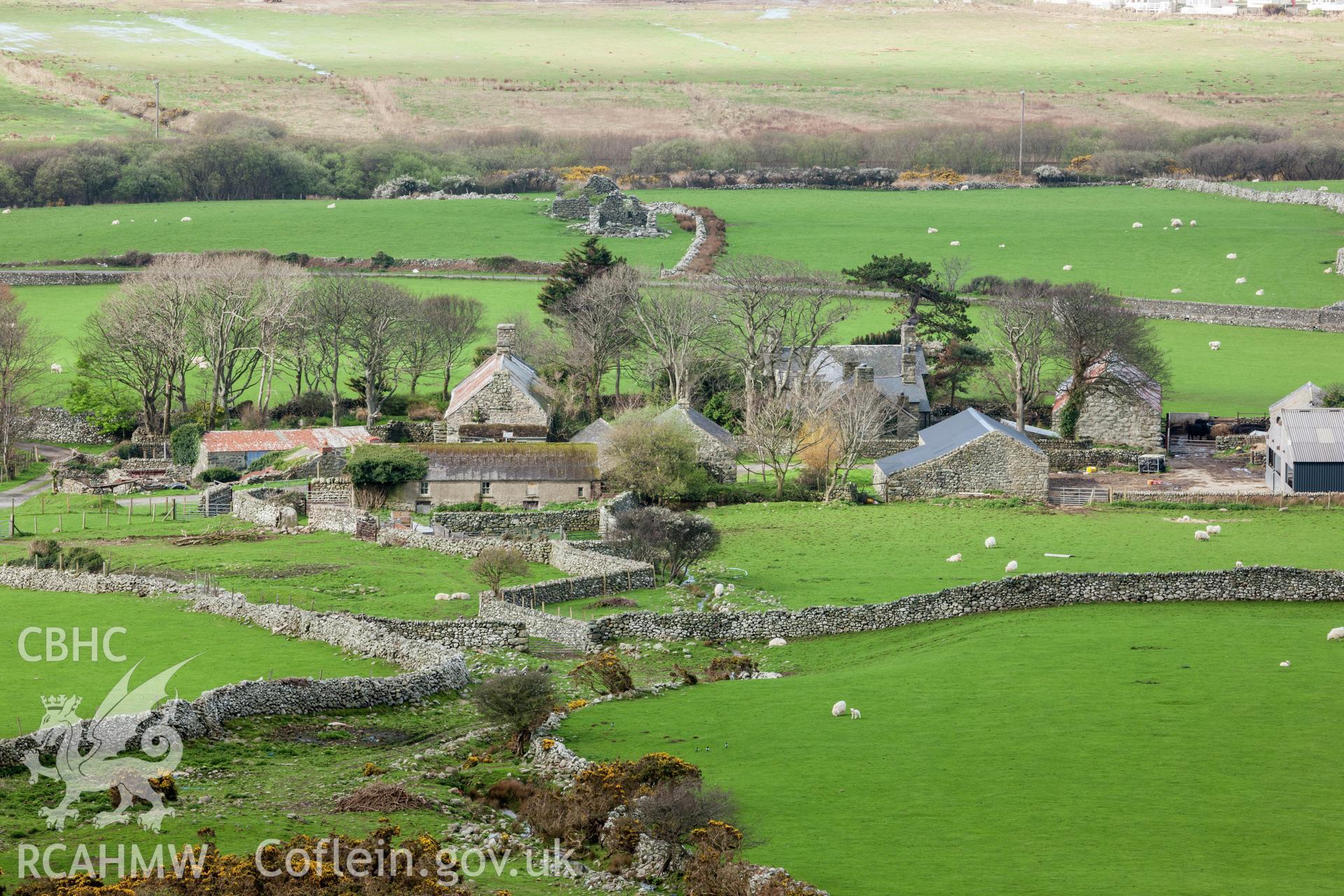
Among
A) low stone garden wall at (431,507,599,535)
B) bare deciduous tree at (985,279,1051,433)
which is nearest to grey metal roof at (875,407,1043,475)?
bare deciduous tree at (985,279,1051,433)

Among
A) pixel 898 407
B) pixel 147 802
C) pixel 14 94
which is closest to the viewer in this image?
pixel 147 802

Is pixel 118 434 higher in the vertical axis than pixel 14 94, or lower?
lower

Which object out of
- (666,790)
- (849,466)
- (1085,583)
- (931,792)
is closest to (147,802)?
(666,790)

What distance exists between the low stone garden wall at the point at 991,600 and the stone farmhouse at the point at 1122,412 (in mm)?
26011

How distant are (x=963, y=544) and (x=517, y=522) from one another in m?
15.3

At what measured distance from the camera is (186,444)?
70.0 m

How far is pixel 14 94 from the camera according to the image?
174 m

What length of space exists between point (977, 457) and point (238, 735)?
3535cm

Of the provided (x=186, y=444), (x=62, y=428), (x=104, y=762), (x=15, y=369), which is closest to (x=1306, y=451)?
(x=104, y=762)

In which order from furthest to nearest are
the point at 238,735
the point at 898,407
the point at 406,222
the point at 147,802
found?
the point at 406,222 < the point at 898,407 < the point at 238,735 < the point at 147,802

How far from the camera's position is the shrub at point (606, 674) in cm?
3591

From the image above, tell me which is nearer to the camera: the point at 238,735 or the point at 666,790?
the point at 666,790

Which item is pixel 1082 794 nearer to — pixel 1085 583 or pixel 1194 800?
pixel 1194 800

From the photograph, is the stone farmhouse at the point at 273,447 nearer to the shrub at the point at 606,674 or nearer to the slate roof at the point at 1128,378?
the shrub at the point at 606,674
